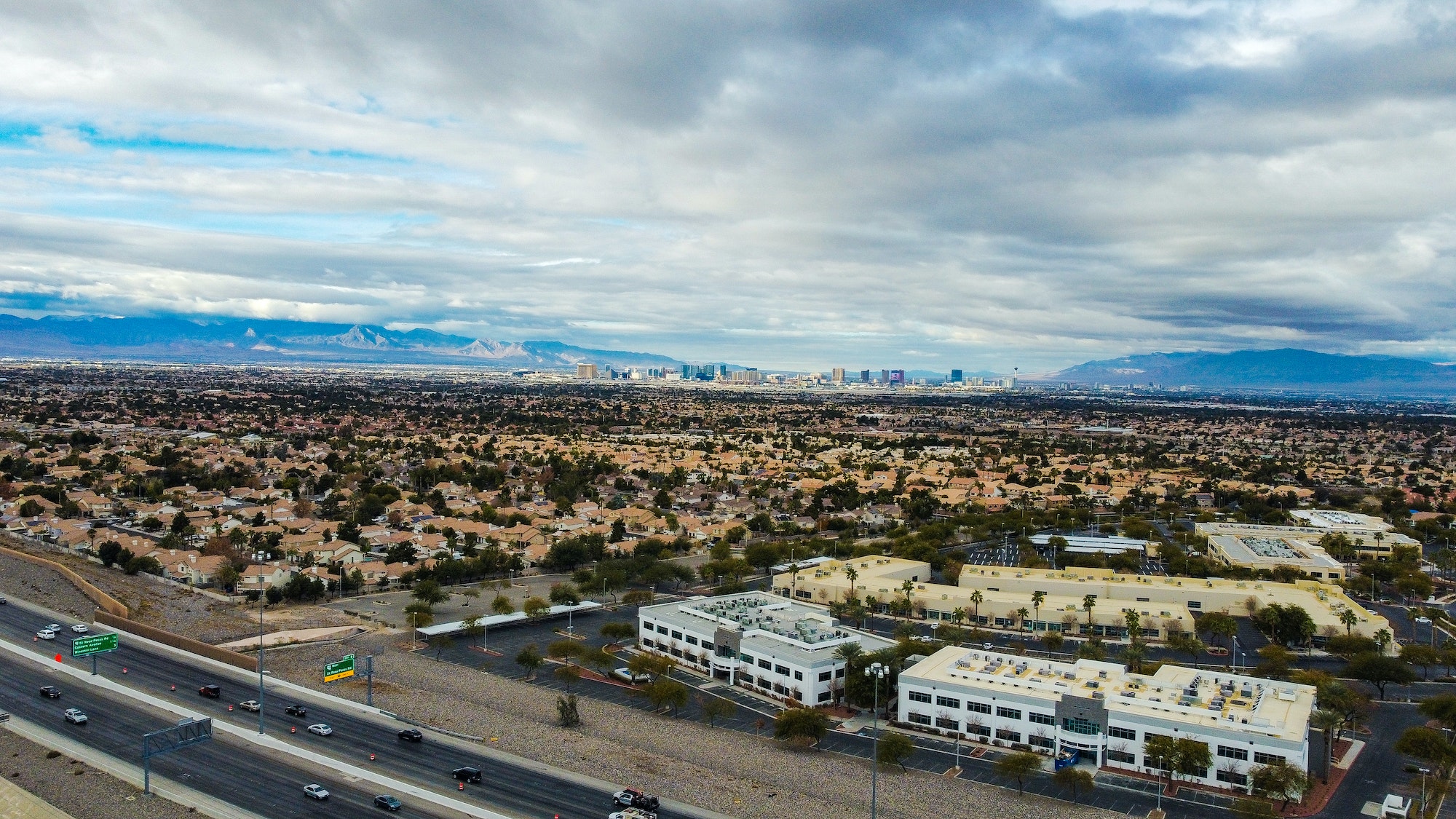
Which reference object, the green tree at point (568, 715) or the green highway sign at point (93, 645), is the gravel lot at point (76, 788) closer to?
the green highway sign at point (93, 645)

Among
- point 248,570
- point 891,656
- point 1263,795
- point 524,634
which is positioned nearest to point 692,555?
point 524,634

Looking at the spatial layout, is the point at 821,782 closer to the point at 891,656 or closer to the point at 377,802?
the point at 891,656

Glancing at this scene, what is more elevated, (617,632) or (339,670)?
(339,670)

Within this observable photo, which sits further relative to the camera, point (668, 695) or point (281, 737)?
point (668, 695)

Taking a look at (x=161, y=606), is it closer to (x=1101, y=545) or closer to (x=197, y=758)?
(x=197, y=758)

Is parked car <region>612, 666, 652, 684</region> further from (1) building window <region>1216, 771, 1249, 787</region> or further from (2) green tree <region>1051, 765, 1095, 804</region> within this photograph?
(1) building window <region>1216, 771, 1249, 787</region>

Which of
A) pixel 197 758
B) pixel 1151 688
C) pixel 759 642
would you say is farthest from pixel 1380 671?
pixel 197 758
